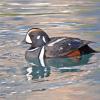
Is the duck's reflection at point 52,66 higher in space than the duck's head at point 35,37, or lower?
lower

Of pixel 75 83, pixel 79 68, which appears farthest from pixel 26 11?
pixel 75 83

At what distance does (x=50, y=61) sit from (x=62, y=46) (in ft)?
1.33

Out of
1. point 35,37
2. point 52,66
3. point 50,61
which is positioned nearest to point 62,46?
point 50,61

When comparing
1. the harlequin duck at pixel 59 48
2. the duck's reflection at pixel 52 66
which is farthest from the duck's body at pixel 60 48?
the duck's reflection at pixel 52 66

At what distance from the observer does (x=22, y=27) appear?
1633 centimetres

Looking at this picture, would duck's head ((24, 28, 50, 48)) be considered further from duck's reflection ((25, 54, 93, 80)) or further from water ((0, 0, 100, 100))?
duck's reflection ((25, 54, 93, 80))

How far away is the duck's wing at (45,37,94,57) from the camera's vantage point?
42.3 ft

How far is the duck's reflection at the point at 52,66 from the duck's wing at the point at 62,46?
130 mm

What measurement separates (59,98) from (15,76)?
5.47 feet

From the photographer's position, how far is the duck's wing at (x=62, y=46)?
12.9m

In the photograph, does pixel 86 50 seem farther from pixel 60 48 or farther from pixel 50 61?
pixel 50 61

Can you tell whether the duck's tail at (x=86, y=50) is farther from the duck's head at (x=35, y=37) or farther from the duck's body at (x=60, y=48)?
the duck's head at (x=35, y=37)

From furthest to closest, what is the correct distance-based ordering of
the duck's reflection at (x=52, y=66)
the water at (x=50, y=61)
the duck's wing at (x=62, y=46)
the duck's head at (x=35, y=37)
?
1. the duck's head at (x=35, y=37)
2. the duck's wing at (x=62, y=46)
3. the duck's reflection at (x=52, y=66)
4. the water at (x=50, y=61)

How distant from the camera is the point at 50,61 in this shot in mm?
12906
